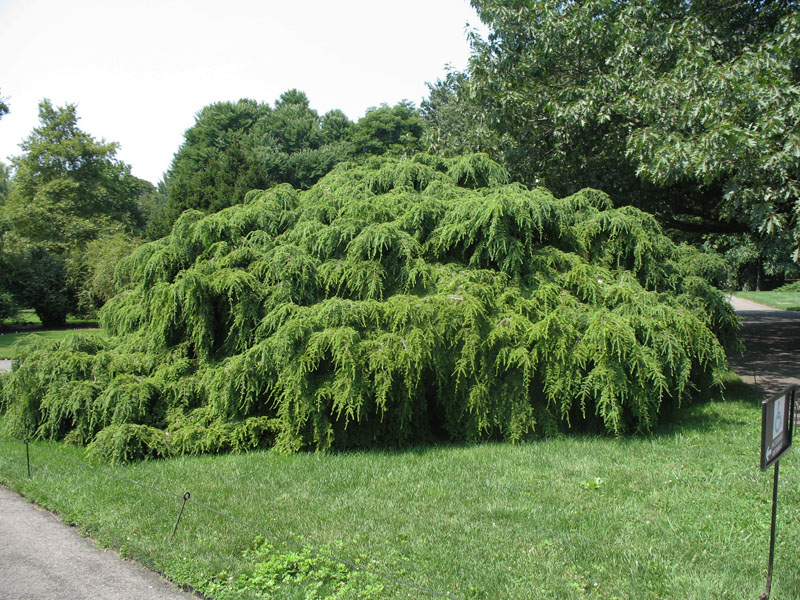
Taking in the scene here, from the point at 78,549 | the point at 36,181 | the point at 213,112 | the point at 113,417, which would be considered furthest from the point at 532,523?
the point at 36,181

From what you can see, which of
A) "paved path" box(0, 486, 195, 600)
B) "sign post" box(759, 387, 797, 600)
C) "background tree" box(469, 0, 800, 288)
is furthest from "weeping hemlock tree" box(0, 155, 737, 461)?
"sign post" box(759, 387, 797, 600)

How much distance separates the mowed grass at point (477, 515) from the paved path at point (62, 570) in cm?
12

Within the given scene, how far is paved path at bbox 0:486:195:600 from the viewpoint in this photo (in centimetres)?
395

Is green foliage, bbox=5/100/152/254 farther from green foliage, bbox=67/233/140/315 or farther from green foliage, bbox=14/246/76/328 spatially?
green foliage, bbox=67/233/140/315

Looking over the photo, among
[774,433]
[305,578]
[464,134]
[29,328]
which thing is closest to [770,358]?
[464,134]

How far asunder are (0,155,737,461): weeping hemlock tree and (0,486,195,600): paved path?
1539 millimetres

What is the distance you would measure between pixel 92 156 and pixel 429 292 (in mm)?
38247

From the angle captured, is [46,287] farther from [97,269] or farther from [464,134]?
[464,134]

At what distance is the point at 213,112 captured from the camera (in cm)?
3791

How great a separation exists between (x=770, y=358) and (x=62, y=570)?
12.7 m

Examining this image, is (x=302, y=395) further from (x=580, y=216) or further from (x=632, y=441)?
(x=580, y=216)

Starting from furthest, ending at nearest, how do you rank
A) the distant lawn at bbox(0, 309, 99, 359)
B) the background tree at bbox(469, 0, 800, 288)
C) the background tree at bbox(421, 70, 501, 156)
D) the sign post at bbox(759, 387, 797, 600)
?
the distant lawn at bbox(0, 309, 99, 359), the background tree at bbox(421, 70, 501, 156), the background tree at bbox(469, 0, 800, 288), the sign post at bbox(759, 387, 797, 600)

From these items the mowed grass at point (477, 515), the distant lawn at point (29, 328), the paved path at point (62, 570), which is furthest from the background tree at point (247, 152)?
the paved path at point (62, 570)

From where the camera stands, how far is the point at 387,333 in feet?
Answer: 22.4
